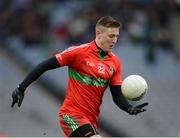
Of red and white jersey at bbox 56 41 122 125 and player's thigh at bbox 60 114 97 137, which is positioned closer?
player's thigh at bbox 60 114 97 137

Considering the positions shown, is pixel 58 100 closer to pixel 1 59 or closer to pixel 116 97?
pixel 1 59

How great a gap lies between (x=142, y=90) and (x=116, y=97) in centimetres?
37

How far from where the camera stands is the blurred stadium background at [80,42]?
1348cm

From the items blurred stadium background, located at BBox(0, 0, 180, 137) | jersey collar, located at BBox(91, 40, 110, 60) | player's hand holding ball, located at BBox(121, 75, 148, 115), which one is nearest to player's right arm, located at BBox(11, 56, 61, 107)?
jersey collar, located at BBox(91, 40, 110, 60)

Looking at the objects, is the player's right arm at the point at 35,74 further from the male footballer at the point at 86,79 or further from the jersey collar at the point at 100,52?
the jersey collar at the point at 100,52

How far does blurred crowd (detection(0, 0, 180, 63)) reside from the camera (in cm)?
1357

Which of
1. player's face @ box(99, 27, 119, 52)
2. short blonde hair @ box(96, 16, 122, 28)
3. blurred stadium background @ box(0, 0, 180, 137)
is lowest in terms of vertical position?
blurred stadium background @ box(0, 0, 180, 137)

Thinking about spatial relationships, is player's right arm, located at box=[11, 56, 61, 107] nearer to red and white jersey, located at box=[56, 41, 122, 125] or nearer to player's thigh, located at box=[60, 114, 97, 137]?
red and white jersey, located at box=[56, 41, 122, 125]

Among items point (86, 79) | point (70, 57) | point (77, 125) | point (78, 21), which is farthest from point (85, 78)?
point (78, 21)

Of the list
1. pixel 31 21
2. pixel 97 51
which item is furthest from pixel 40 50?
pixel 97 51

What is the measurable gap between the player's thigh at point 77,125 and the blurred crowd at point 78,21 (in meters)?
5.84

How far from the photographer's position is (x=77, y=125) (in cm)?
770

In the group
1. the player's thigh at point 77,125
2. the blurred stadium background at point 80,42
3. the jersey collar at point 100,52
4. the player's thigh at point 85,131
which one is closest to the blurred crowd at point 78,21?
the blurred stadium background at point 80,42

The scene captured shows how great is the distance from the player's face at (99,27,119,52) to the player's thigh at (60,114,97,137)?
2.86 ft
